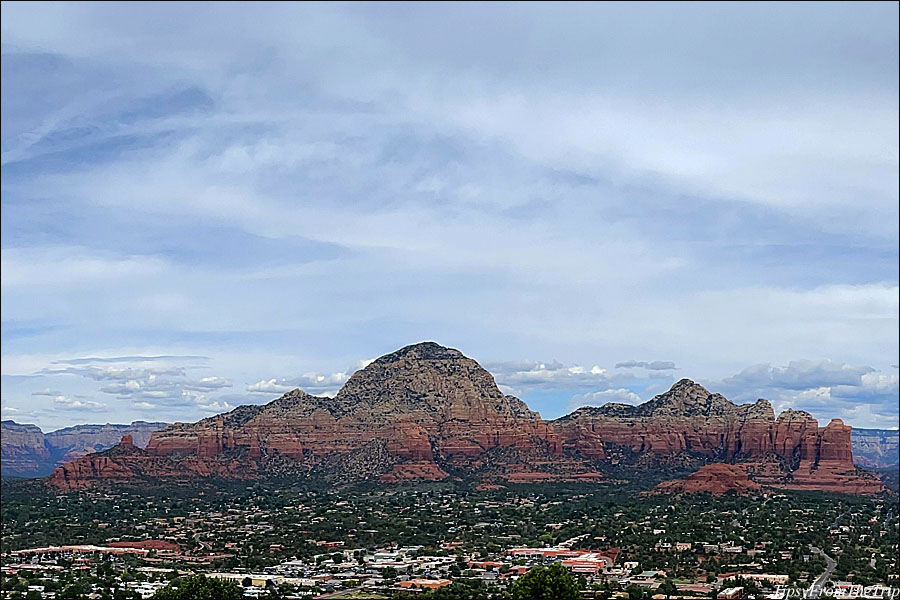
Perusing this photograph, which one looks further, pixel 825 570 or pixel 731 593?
pixel 825 570

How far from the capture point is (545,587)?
248 ft

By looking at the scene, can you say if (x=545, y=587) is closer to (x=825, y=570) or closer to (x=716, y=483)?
(x=825, y=570)

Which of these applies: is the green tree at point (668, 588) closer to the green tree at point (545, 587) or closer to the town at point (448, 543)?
the town at point (448, 543)

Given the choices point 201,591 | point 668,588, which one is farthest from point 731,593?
point 201,591

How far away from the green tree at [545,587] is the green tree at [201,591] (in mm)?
21962

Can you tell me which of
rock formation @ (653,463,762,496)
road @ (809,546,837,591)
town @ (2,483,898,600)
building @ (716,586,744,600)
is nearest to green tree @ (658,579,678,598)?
town @ (2,483,898,600)

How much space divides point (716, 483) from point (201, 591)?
115 m

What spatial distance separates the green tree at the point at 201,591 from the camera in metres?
78.1

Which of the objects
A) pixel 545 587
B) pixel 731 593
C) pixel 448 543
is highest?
pixel 545 587

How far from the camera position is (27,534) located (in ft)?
452

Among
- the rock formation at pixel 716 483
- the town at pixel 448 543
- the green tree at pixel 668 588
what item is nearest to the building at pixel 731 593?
the town at pixel 448 543

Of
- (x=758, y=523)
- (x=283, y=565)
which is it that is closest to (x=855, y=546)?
(x=758, y=523)

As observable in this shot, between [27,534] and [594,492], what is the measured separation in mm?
98038

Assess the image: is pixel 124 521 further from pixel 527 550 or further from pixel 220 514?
pixel 527 550
